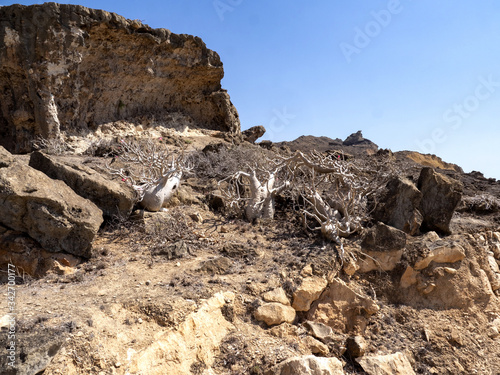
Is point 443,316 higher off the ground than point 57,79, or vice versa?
point 57,79

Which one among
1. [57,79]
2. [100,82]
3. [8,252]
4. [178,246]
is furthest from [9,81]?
[178,246]

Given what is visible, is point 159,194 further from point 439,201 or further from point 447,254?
point 439,201

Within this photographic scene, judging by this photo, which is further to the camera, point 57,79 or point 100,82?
point 100,82

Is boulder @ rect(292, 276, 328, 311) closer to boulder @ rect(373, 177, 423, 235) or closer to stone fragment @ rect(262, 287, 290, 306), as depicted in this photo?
stone fragment @ rect(262, 287, 290, 306)

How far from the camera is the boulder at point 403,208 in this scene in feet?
19.1

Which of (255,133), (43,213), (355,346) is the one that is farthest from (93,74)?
(355,346)

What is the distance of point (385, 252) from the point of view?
5.16 m

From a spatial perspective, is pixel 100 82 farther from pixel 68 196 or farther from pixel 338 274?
pixel 338 274

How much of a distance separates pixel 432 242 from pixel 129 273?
14.2 feet

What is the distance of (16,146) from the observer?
12.1 m

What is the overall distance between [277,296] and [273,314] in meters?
0.27

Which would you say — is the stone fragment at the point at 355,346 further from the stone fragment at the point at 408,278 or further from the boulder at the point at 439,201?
the boulder at the point at 439,201

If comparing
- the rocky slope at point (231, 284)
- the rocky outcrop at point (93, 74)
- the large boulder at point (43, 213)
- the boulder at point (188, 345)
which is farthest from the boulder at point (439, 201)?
the rocky outcrop at point (93, 74)

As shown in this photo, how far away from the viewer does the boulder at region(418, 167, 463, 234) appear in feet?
19.7
